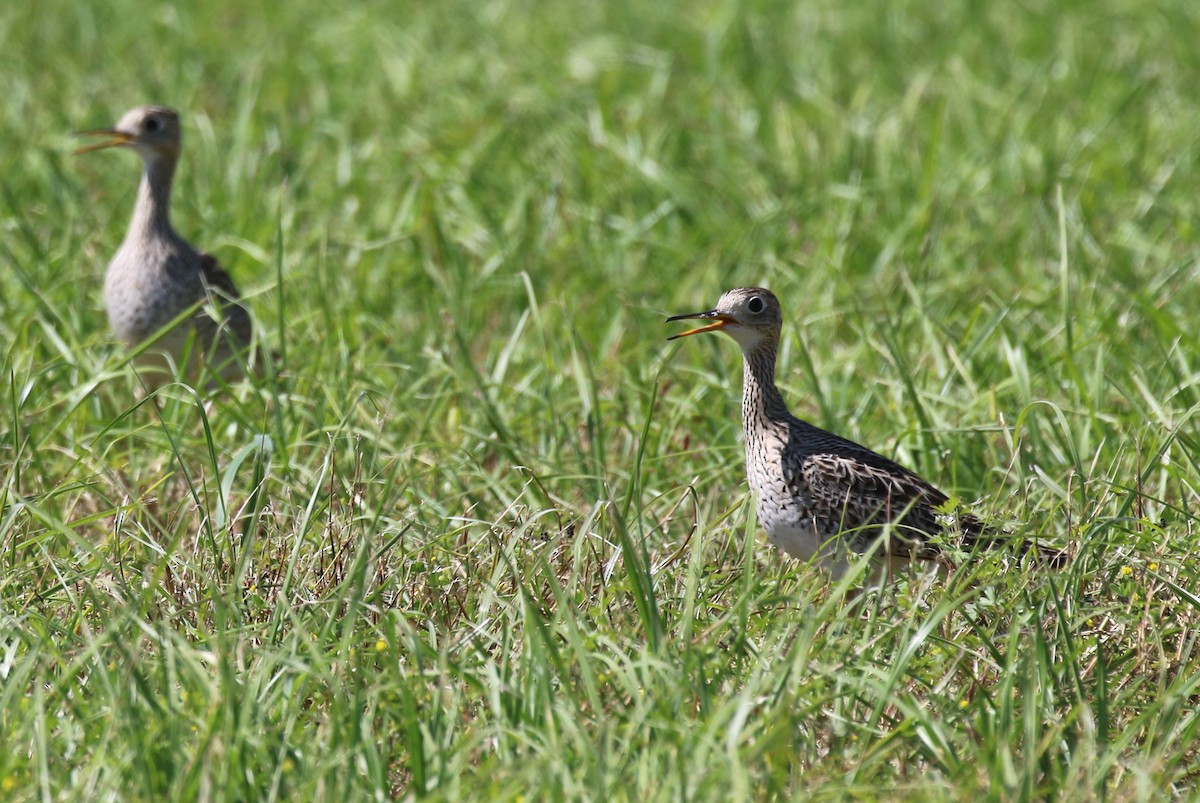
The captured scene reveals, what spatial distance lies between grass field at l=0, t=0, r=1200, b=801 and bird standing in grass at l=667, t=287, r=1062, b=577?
0.54 ft

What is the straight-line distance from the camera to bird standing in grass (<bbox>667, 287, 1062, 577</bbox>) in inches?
196

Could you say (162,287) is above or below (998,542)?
above

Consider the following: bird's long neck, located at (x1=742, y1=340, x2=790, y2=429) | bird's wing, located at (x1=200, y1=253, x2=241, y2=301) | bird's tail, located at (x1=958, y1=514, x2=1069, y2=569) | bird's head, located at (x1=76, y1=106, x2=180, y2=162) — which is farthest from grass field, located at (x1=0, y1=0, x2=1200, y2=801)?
Result: bird's head, located at (x1=76, y1=106, x2=180, y2=162)

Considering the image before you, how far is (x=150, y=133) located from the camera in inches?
302

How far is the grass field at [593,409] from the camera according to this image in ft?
12.6

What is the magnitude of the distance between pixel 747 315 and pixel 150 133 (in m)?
3.57

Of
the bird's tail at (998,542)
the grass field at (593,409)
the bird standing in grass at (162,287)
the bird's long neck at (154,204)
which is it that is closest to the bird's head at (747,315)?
the grass field at (593,409)

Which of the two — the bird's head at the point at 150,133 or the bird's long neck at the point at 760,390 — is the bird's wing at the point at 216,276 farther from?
the bird's long neck at the point at 760,390

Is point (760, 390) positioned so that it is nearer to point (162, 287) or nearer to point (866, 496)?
point (866, 496)

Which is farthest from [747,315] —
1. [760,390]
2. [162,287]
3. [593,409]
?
[162,287]

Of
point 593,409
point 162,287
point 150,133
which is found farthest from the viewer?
point 150,133

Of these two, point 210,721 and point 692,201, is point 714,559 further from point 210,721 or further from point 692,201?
point 692,201

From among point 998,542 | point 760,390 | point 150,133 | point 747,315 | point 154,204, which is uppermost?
point 150,133

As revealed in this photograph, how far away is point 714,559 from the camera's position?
5195 millimetres
